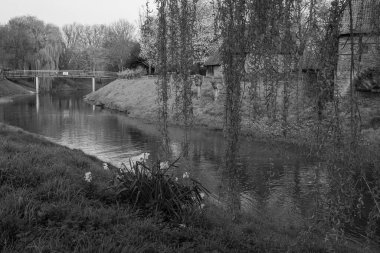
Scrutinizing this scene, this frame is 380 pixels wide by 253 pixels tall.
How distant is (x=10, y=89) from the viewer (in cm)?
5494

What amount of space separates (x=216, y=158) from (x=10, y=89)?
1861 inches

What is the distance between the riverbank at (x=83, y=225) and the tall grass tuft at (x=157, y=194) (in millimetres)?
185

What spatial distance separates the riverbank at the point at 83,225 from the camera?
402cm

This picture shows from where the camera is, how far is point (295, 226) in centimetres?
873

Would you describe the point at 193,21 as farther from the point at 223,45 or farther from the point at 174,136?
the point at 174,136

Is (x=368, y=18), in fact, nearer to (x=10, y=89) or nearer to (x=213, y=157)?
(x=213, y=157)

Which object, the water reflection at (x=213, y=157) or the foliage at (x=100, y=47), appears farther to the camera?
the foliage at (x=100, y=47)

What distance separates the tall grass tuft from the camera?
5352 mm

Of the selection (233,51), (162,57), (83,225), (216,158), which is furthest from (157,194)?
(216,158)

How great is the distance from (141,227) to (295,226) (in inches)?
203

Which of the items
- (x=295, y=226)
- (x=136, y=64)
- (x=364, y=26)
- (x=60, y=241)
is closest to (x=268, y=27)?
(x=364, y=26)

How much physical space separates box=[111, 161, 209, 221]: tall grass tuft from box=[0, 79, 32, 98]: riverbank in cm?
5002

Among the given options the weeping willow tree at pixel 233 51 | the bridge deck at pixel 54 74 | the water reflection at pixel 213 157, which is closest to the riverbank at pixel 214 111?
the weeping willow tree at pixel 233 51

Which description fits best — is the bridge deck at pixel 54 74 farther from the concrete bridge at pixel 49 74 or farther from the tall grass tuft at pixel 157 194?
the tall grass tuft at pixel 157 194
